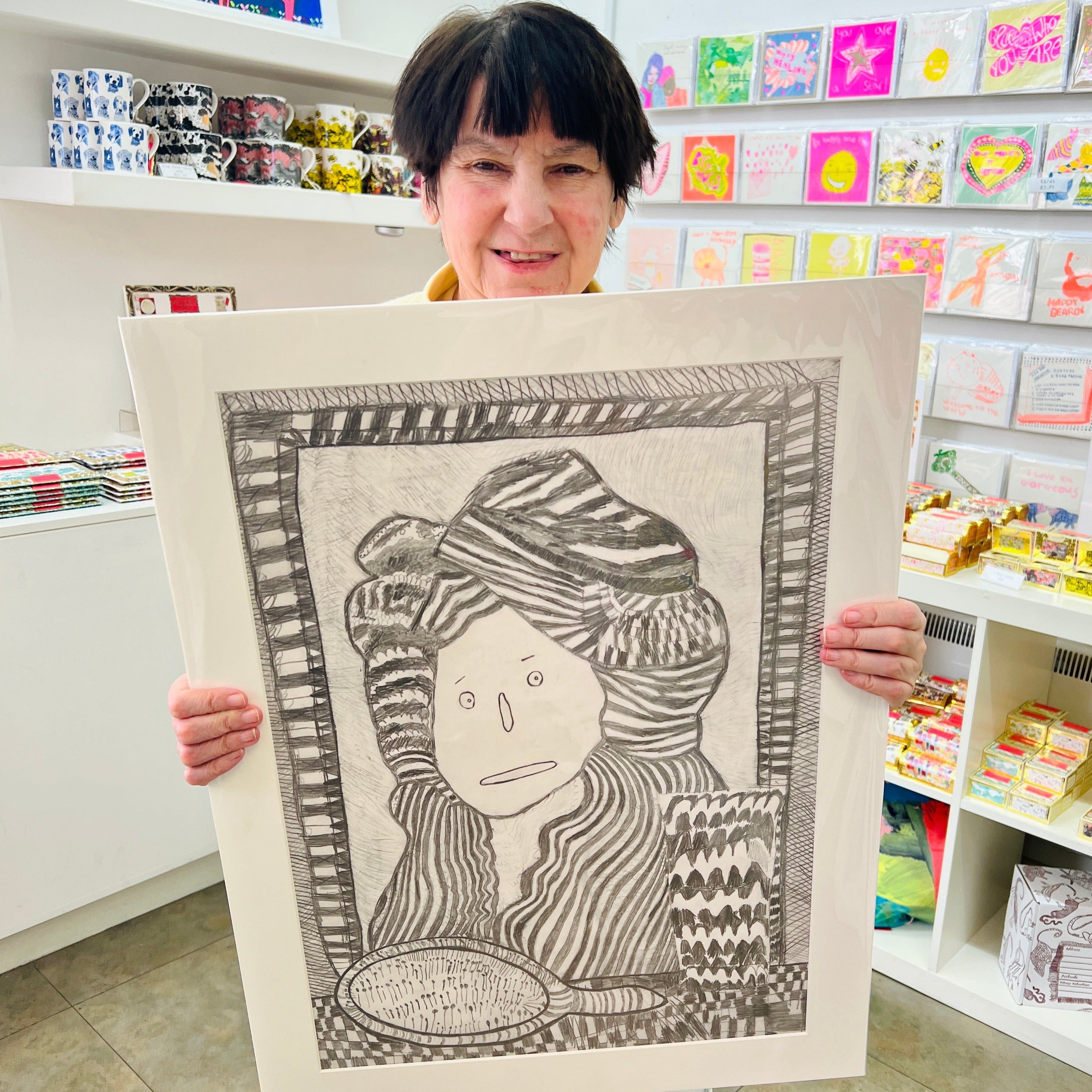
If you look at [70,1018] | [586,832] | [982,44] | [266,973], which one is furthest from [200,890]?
[982,44]

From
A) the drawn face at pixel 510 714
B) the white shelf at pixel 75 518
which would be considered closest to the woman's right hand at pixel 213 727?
the drawn face at pixel 510 714

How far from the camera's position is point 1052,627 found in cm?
158

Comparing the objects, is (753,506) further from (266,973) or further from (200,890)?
(200,890)

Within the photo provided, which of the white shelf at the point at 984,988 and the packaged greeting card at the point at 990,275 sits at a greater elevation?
the packaged greeting card at the point at 990,275

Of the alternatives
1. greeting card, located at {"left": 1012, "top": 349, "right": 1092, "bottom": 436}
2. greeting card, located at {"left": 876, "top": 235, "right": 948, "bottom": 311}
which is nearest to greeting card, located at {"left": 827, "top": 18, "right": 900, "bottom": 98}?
greeting card, located at {"left": 876, "top": 235, "right": 948, "bottom": 311}

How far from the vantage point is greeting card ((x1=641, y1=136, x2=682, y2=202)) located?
2.35 metres

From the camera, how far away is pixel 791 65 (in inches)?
82.0

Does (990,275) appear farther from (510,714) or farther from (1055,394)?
(510,714)

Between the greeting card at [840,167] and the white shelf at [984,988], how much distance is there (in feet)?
5.36

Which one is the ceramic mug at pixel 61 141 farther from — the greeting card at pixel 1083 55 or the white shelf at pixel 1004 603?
the greeting card at pixel 1083 55

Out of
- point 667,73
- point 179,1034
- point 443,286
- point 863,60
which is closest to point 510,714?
point 443,286

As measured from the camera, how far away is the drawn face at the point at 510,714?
2.31 ft

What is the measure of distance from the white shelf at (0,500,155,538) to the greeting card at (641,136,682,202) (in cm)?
149

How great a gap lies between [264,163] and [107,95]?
31 cm
